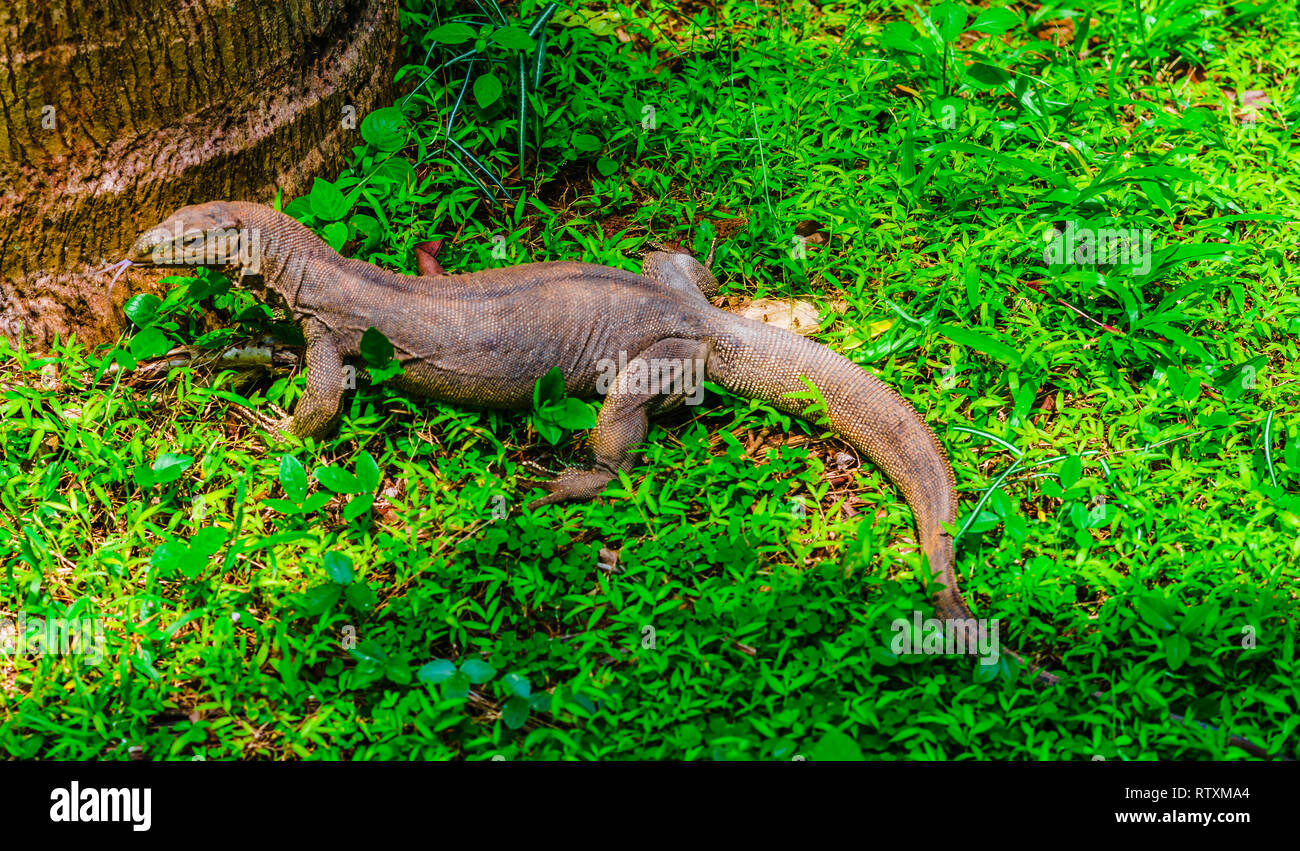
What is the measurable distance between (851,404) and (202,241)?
291cm

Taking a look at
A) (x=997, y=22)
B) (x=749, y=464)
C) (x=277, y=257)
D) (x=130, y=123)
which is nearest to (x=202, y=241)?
(x=277, y=257)

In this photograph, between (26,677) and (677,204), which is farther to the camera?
(677,204)

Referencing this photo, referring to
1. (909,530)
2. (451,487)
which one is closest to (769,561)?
(909,530)

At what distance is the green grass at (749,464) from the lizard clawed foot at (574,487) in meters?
0.06

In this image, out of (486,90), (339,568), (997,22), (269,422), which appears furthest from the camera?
(997,22)

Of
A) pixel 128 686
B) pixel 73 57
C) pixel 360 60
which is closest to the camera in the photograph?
pixel 128 686

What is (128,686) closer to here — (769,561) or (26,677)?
(26,677)

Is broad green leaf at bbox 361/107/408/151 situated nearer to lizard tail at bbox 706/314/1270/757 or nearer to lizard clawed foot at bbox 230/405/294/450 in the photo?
lizard clawed foot at bbox 230/405/294/450

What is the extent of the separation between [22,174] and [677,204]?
3.03 metres

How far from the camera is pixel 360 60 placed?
5.18 m

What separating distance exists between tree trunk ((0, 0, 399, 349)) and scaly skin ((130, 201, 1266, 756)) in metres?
0.31

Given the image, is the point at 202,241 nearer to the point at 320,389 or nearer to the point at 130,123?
the point at 130,123

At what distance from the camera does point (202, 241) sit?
170 inches

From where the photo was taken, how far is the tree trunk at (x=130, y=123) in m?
4.13
